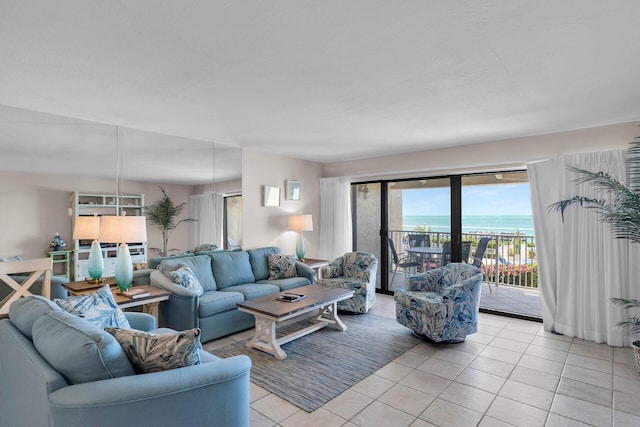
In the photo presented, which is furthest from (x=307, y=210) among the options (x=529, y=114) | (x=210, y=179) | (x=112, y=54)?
(x=112, y=54)

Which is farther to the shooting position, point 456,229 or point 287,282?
point 456,229

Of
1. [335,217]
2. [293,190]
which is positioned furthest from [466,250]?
[293,190]

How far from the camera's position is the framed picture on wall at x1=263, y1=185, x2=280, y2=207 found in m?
5.20

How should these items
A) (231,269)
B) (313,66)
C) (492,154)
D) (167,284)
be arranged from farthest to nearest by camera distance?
(492,154), (231,269), (167,284), (313,66)

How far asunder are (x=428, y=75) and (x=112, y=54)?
6.82 ft

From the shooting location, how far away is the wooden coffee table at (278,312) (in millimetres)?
3127

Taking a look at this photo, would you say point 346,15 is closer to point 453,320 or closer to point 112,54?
point 112,54

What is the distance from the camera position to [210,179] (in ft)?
15.1

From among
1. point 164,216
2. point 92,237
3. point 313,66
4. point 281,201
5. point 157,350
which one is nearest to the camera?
point 157,350

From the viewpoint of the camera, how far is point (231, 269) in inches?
172

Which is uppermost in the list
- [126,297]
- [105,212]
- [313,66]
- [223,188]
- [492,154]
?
[313,66]

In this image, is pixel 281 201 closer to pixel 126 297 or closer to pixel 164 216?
pixel 164 216

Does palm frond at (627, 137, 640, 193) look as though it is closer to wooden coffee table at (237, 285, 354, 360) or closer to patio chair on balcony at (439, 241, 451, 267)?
patio chair on balcony at (439, 241, 451, 267)

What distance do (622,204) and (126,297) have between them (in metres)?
4.62
